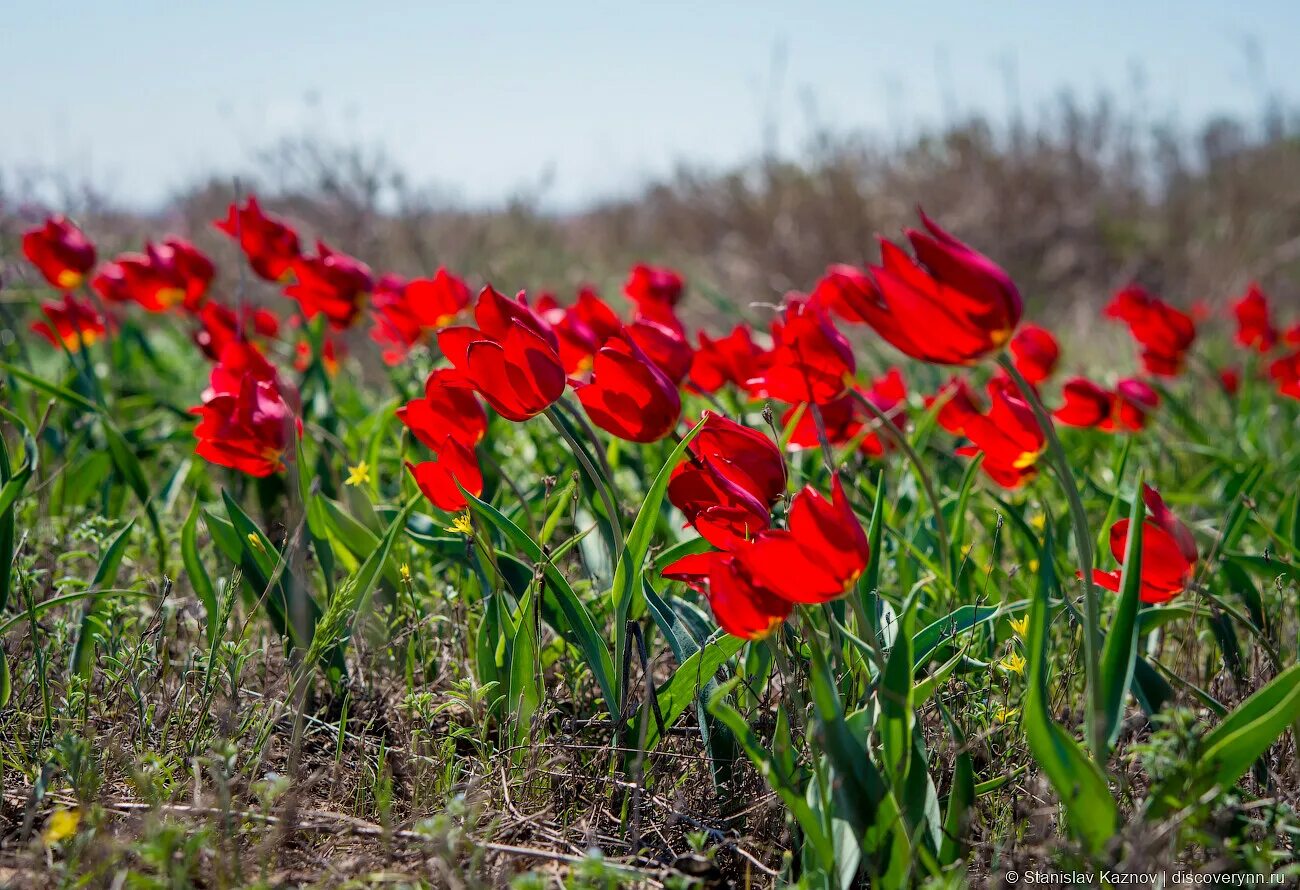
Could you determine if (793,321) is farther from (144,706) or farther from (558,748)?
(144,706)

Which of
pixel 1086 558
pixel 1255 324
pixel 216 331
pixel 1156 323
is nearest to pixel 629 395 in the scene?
pixel 1086 558

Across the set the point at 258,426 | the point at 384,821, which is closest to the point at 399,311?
the point at 258,426

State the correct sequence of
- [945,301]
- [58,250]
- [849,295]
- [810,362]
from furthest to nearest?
[58,250], [810,362], [849,295], [945,301]

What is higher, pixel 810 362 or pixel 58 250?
pixel 58 250

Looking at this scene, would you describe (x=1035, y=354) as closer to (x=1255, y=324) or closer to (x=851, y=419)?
(x=851, y=419)

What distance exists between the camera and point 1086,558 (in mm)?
1068

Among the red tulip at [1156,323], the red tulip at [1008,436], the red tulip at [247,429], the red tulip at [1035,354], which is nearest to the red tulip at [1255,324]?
the red tulip at [1156,323]

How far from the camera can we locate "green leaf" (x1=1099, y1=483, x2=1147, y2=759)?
111cm

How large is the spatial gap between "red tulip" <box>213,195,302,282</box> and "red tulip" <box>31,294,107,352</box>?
488 mm

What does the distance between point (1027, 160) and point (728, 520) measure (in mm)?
8982

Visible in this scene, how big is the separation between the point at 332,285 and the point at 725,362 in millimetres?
1097

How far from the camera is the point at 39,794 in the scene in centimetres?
122

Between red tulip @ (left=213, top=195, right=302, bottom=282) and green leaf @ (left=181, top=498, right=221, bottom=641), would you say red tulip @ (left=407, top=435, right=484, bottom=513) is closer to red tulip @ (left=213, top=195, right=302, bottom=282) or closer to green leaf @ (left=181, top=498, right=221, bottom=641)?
green leaf @ (left=181, top=498, right=221, bottom=641)

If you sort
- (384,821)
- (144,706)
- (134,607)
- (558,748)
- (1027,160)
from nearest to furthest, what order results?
(384,821), (558,748), (144,706), (134,607), (1027,160)
